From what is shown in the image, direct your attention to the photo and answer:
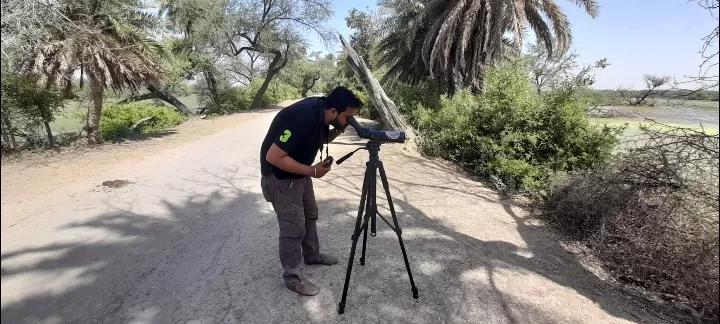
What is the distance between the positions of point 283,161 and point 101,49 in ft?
26.5

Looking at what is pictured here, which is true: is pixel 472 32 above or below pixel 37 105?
above

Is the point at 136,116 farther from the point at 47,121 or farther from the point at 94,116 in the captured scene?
the point at 47,121

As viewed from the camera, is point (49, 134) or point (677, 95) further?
point (49, 134)

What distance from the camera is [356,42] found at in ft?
92.9

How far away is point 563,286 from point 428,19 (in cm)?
1198

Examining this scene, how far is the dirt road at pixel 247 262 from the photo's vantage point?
277 centimetres

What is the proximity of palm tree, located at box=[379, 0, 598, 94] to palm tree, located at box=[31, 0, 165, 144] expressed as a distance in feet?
27.5

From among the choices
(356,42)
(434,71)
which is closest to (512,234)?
(434,71)

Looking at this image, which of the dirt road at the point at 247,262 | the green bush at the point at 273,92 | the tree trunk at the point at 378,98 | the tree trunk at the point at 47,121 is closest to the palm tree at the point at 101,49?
the tree trunk at the point at 47,121

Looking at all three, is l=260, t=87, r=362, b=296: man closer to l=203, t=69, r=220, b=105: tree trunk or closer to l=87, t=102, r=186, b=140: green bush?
l=87, t=102, r=186, b=140: green bush

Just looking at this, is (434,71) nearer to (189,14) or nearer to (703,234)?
(703,234)

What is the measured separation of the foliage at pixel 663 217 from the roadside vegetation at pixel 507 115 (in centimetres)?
1

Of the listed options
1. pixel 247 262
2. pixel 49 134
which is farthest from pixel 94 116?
pixel 247 262

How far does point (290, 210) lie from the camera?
2713 mm
